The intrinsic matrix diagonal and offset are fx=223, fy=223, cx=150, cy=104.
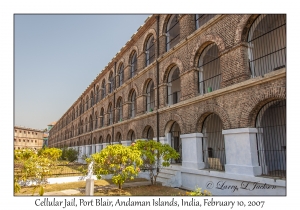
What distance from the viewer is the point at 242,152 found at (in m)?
8.35

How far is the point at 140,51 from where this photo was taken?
1748 centimetres

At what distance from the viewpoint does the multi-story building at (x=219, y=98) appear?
8.20 metres

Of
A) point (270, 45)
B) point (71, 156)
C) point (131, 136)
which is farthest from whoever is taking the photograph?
point (71, 156)

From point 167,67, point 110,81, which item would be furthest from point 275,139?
point 110,81

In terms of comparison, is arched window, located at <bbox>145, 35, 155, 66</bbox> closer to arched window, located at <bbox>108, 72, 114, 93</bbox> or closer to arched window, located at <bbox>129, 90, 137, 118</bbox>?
arched window, located at <bbox>129, 90, 137, 118</bbox>

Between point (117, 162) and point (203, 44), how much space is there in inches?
276

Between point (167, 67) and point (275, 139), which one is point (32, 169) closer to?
point (167, 67)

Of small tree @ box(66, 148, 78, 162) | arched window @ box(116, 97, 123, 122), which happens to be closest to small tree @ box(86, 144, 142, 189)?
arched window @ box(116, 97, 123, 122)

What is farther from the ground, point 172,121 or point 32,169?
point 172,121

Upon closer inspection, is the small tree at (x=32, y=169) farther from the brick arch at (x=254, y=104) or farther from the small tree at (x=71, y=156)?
the small tree at (x=71, y=156)

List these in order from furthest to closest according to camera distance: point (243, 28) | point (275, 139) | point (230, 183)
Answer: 1. point (275, 139)
2. point (243, 28)
3. point (230, 183)

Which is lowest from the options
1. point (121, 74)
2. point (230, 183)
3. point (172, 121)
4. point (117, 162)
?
point (230, 183)
